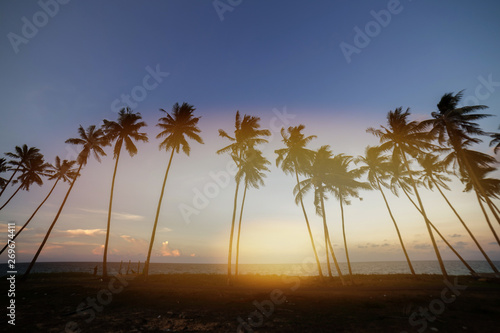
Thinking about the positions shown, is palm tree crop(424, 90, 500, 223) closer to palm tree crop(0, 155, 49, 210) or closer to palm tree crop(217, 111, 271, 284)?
palm tree crop(217, 111, 271, 284)

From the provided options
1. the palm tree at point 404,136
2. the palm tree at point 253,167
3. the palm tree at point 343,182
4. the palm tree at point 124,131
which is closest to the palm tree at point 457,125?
the palm tree at point 404,136

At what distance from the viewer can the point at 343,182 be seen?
26453 mm

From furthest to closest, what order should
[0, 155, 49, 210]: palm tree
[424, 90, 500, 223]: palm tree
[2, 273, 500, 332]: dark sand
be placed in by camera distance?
[0, 155, 49, 210]: palm tree
[424, 90, 500, 223]: palm tree
[2, 273, 500, 332]: dark sand

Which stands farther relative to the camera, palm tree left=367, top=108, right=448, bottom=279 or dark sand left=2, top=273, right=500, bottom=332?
palm tree left=367, top=108, right=448, bottom=279

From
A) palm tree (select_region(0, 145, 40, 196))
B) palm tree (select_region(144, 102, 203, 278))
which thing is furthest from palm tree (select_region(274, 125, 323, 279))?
palm tree (select_region(0, 145, 40, 196))

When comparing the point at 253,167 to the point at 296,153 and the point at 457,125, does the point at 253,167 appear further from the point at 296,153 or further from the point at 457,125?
the point at 457,125

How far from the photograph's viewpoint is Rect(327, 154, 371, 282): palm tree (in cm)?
2598

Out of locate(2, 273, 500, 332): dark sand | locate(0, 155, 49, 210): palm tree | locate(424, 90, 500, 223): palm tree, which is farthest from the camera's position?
locate(0, 155, 49, 210): palm tree

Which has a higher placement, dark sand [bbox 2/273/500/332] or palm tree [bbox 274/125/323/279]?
palm tree [bbox 274/125/323/279]

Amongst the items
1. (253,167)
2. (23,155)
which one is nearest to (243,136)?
(253,167)

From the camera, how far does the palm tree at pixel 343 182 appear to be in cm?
2598

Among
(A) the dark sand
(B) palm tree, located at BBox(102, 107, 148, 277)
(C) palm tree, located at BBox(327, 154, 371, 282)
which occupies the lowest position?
(A) the dark sand

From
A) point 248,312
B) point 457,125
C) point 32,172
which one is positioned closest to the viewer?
point 248,312

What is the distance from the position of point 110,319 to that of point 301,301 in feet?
35.1
